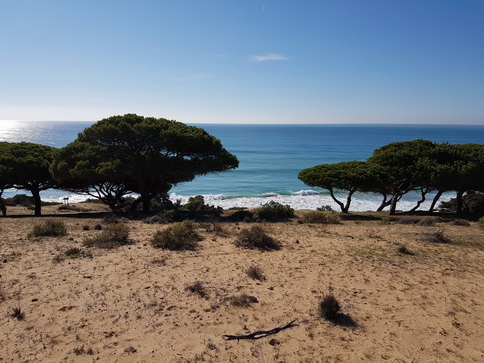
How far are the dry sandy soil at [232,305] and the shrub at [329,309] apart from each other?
0.12 metres

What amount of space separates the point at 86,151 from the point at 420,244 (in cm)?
2024

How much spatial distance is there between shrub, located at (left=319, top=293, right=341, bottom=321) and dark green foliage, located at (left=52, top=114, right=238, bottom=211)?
16771 mm

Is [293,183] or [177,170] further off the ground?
[177,170]

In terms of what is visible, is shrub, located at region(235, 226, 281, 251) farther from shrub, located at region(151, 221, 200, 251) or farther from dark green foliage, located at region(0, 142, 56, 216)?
dark green foliage, located at region(0, 142, 56, 216)

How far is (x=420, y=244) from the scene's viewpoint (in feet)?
40.9

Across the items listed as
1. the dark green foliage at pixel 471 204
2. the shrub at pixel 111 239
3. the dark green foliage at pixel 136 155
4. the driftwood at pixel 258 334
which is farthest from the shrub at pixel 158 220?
the dark green foliage at pixel 471 204

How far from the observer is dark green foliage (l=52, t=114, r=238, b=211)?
20.6m

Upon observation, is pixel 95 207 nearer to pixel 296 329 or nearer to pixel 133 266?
pixel 133 266

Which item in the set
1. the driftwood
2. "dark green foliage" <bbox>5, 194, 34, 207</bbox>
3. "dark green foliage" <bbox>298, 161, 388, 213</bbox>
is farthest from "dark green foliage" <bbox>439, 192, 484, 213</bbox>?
"dark green foliage" <bbox>5, 194, 34, 207</bbox>

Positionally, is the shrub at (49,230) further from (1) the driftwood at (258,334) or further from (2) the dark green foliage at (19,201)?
(2) the dark green foliage at (19,201)

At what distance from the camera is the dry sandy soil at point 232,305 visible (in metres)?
5.39

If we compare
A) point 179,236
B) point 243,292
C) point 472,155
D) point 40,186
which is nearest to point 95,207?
point 40,186

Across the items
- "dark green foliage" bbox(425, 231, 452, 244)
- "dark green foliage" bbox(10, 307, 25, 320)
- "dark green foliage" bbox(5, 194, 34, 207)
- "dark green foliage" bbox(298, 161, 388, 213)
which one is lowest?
"dark green foliage" bbox(5, 194, 34, 207)

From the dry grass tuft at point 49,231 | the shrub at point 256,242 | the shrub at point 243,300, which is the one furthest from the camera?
the dry grass tuft at point 49,231
